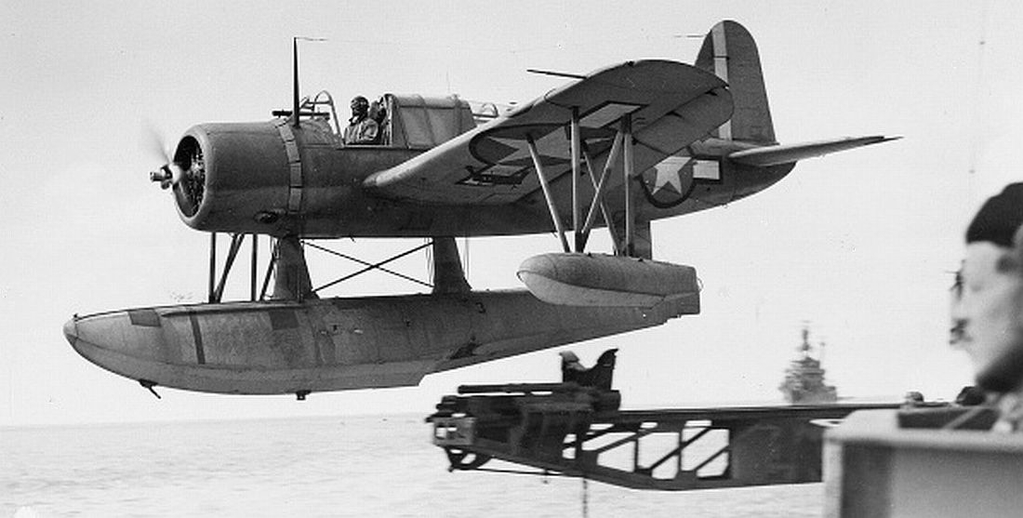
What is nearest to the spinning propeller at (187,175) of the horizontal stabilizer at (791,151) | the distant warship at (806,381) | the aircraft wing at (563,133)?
the aircraft wing at (563,133)

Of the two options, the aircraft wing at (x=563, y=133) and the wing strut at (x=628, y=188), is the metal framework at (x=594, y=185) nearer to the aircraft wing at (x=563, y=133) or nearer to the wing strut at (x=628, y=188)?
the wing strut at (x=628, y=188)

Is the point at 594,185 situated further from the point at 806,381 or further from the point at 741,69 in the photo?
the point at 806,381

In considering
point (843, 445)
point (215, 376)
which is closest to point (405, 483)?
point (215, 376)

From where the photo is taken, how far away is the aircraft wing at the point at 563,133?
33.7 ft

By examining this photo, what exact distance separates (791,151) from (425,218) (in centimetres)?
401

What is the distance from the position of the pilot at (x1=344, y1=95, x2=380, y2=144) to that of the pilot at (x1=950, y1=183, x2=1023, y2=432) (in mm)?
9527

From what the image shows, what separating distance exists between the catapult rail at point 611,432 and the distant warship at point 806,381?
7.67m

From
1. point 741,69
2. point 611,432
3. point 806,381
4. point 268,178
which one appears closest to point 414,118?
point 268,178

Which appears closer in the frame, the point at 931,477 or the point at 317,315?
the point at 931,477

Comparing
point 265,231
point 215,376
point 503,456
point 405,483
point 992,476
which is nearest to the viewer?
point 992,476

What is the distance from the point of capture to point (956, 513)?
9.50 feet

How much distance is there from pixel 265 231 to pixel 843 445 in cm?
960

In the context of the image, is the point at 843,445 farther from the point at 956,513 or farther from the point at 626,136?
the point at 626,136

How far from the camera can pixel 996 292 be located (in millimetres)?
3127
